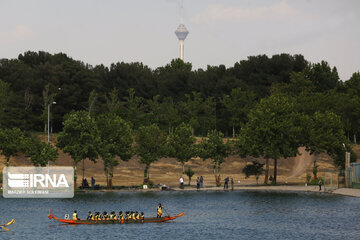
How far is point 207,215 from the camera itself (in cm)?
9656

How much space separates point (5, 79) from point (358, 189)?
332 feet

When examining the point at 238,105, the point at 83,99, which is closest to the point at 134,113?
the point at 83,99

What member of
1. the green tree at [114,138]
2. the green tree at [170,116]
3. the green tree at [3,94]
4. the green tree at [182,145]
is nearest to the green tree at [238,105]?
the green tree at [170,116]

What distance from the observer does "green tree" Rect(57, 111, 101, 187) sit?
A: 119m

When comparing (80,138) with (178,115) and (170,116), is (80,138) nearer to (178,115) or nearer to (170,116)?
(170,116)

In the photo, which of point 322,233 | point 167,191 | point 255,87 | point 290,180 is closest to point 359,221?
point 322,233

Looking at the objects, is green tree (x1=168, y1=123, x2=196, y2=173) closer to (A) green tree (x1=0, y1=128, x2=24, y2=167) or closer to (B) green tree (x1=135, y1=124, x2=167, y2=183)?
(B) green tree (x1=135, y1=124, x2=167, y2=183)

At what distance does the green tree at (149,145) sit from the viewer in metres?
126

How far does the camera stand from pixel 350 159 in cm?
13338

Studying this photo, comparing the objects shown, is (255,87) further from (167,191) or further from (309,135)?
(167,191)

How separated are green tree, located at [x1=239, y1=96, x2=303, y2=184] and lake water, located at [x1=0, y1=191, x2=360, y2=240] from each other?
838cm

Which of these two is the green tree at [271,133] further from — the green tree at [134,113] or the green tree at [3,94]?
the green tree at [3,94]

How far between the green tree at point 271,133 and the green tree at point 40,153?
35.4 metres

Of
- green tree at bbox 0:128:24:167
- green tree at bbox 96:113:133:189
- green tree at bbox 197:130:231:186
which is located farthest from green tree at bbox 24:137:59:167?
green tree at bbox 197:130:231:186
